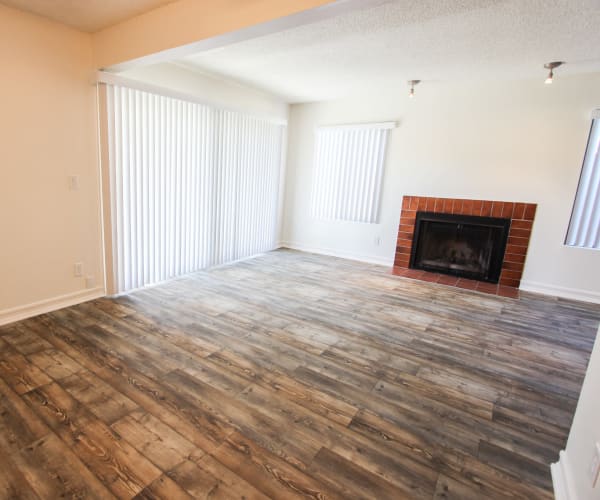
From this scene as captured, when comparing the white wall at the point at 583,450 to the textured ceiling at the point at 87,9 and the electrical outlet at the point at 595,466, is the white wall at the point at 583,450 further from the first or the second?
the textured ceiling at the point at 87,9

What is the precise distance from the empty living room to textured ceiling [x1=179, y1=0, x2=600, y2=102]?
0.03m

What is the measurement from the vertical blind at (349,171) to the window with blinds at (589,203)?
2337mm

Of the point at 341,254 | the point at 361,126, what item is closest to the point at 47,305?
the point at 341,254

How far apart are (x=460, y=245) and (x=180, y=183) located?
389 cm

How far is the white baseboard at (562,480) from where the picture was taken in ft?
4.48

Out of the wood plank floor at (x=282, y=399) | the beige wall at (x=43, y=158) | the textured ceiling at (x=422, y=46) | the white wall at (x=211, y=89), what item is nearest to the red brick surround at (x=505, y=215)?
the wood plank floor at (x=282, y=399)

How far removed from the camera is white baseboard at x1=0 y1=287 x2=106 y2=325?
2.69 meters

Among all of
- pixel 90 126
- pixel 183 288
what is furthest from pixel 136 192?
pixel 183 288

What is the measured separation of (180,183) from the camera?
3918mm

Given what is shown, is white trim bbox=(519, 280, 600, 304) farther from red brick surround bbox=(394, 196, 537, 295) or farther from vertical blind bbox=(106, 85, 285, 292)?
vertical blind bbox=(106, 85, 285, 292)

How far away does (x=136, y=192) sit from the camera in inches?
136

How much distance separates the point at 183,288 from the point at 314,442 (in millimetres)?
2546

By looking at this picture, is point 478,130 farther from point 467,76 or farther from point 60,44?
point 60,44

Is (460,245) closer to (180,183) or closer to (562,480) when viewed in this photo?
(562,480)
